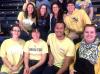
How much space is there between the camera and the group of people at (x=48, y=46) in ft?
17.5

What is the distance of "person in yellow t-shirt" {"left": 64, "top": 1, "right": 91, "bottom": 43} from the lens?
20.8 ft

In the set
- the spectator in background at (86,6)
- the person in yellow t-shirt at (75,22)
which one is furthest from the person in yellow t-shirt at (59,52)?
the spectator in background at (86,6)

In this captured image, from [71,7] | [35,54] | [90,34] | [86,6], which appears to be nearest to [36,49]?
[35,54]

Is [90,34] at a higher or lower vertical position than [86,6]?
lower

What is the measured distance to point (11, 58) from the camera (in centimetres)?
609

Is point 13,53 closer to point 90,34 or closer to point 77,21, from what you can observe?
point 77,21

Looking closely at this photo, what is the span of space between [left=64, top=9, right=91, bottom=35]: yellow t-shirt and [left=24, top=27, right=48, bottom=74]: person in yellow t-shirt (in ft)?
1.99

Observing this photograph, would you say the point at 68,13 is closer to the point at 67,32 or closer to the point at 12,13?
the point at 67,32

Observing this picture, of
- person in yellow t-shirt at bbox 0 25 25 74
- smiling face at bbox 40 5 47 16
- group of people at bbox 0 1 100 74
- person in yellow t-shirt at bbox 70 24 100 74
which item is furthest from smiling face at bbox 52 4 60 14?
person in yellow t-shirt at bbox 70 24 100 74

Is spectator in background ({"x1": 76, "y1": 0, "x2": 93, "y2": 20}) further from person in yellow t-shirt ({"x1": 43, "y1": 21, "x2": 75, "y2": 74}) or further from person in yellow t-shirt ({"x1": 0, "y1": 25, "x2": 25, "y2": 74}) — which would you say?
person in yellow t-shirt ({"x1": 0, "y1": 25, "x2": 25, "y2": 74})

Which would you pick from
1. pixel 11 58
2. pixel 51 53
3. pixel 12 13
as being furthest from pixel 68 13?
pixel 12 13

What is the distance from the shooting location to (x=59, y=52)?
5.87m

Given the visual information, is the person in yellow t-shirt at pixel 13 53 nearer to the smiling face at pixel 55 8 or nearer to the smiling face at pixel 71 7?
the smiling face at pixel 55 8

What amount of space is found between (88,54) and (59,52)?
0.86 metres
